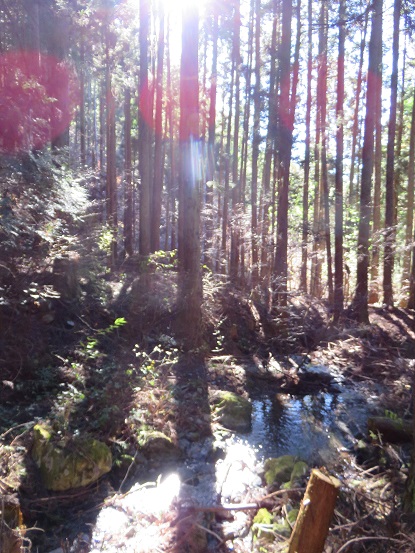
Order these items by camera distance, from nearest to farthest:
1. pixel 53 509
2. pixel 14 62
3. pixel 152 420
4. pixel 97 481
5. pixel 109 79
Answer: pixel 53 509, pixel 97 481, pixel 152 420, pixel 14 62, pixel 109 79

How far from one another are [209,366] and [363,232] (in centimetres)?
673

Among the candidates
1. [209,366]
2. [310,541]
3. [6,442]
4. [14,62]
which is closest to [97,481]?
[6,442]

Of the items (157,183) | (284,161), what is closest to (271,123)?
(284,161)

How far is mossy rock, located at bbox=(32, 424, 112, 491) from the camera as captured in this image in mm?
4863

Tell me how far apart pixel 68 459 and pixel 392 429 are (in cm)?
466

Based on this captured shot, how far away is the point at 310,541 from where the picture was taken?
2.85m

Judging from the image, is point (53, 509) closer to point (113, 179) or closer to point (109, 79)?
point (113, 179)

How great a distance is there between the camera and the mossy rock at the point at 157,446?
18.9 feet

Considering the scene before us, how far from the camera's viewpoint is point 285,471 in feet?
17.1

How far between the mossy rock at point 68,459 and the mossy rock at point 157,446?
23.5 inches

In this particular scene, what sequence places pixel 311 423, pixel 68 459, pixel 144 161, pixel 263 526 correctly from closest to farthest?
pixel 263 526
pixel 68 459
pixel 311 423
pixel 144 161

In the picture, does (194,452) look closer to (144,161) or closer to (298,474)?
(298,474)

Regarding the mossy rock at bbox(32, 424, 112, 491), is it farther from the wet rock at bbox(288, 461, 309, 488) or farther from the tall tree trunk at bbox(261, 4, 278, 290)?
the tall tree trunk at bbox(261, 4, 278, 290)

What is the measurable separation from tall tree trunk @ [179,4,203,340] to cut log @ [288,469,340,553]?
6.60 metres
